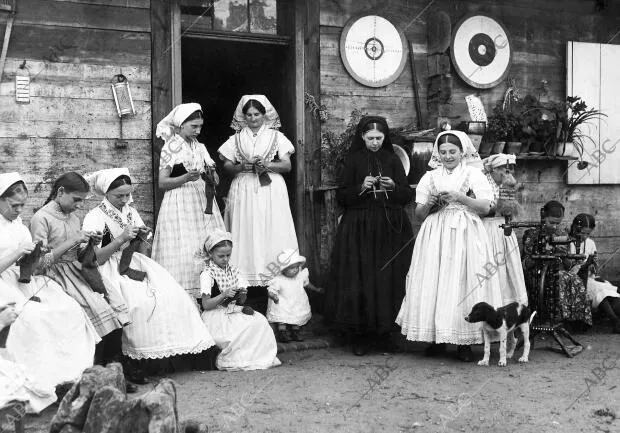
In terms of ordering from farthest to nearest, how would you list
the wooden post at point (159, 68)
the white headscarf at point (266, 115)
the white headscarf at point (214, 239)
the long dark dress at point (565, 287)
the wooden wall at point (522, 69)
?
1. the wooden wall at point (522, 69)
2. the long dark dress at point (565, 287)
3. the white headscarf at point (266, 115)
4. the wooden post at point (159, 68)
5. the white headscarf at point (214, 239)

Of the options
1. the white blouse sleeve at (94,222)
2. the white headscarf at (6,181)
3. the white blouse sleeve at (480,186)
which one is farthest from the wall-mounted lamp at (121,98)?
the white blouse sleeve at (480,186)

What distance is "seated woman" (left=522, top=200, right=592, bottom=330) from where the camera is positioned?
6.71 m

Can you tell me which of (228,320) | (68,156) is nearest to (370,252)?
(228,320)

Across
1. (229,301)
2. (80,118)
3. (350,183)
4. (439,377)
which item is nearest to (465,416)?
(439,377)

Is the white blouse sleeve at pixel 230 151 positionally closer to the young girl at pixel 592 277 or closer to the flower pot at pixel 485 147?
the flower pot at pixel 485 147

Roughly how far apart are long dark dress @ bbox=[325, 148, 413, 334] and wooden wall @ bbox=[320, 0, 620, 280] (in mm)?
789

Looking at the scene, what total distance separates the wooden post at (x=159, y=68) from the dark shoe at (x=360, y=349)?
6.86ft

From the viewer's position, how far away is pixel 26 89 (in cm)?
609

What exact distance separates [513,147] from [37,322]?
492 centimetres

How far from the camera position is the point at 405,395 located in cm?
508

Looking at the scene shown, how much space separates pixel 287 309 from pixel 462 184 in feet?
6.03

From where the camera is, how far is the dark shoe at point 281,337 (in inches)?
259

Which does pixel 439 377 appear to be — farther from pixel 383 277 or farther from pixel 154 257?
pixel 154 257

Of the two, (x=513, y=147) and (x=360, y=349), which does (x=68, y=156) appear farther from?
(x=513, y=147)
